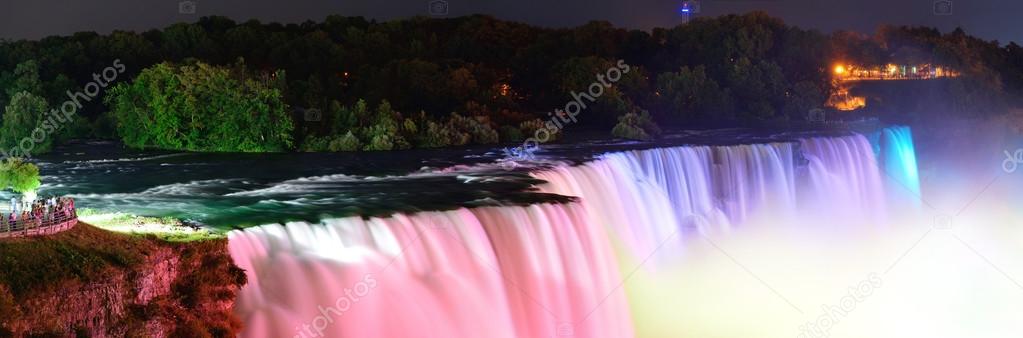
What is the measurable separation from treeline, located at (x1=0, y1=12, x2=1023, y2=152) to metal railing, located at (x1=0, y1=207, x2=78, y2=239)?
56.7 feet

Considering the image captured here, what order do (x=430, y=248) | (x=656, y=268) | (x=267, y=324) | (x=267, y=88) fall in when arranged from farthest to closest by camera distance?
(x=267, y=88) < (x=656, y=268) < (x=430, y=248) < (x=267, y=324)

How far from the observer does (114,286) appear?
1264 cm

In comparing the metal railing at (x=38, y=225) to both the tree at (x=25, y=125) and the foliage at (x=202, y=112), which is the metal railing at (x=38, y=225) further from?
the foliage at (x=202, y=112)

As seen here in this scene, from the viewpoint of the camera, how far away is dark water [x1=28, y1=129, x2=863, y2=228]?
19391 mm

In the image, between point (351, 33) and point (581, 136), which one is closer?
point (581, 136)

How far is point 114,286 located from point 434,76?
26.8m

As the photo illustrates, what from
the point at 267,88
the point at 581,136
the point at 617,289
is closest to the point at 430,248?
the point at 617,289

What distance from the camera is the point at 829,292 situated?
91.2 ft

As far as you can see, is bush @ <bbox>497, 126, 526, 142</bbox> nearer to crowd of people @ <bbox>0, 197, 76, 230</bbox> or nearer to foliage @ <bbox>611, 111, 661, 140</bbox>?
foliage @ <bbox>611, 111, 661, 140</bbox>

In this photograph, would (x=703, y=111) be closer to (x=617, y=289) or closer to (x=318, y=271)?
(x=617, y=289)

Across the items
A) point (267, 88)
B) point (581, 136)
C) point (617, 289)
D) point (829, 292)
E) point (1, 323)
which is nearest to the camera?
point (1, 323)

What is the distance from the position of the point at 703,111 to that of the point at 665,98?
5.31 ft

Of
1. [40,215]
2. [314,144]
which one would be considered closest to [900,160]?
[314,144]

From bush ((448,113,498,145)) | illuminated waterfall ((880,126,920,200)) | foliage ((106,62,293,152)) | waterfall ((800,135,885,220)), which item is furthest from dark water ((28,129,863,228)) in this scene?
illuminated waterfall ((880,126,920,200))
